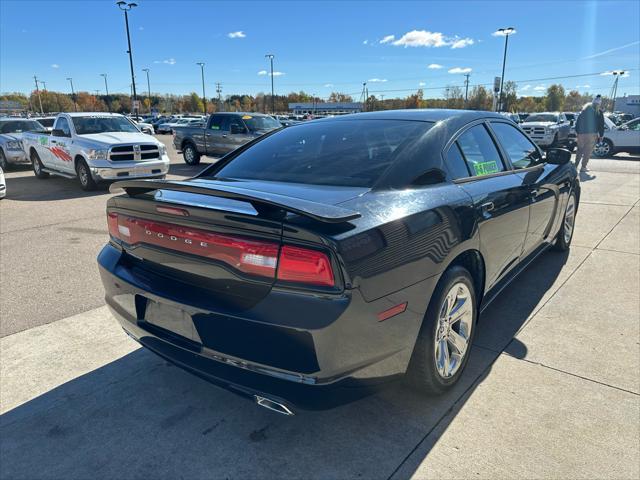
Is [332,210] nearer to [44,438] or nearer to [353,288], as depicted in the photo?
[353,288]

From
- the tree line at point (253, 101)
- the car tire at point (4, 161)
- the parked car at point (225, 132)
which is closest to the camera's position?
the car tire at point (4, 161)

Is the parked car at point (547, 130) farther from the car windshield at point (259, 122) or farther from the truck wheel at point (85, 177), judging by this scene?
the truck wheel at point (85, 177)

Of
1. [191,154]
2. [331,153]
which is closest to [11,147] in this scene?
[191,154]

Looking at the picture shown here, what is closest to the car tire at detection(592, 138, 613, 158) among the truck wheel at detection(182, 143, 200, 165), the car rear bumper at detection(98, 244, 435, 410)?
the truck wheel at detection(182, 143, 200, 165)

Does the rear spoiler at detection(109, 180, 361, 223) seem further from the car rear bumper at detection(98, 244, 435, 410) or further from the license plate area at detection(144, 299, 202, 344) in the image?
the license plate area at detection(144, 299, 202, 344)

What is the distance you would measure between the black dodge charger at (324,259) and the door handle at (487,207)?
17mm

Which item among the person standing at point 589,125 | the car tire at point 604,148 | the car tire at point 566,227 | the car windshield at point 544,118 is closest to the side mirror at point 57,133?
the car tire at point 566,227

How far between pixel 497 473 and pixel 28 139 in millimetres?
14232

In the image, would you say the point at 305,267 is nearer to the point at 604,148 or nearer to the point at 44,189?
the point at 44,189

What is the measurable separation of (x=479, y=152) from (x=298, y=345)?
2.09 meters

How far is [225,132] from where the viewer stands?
14.3 m

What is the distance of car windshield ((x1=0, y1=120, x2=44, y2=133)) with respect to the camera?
47.7 feet

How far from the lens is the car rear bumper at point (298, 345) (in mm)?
1815

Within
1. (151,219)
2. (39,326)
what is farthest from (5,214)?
(151,219)
